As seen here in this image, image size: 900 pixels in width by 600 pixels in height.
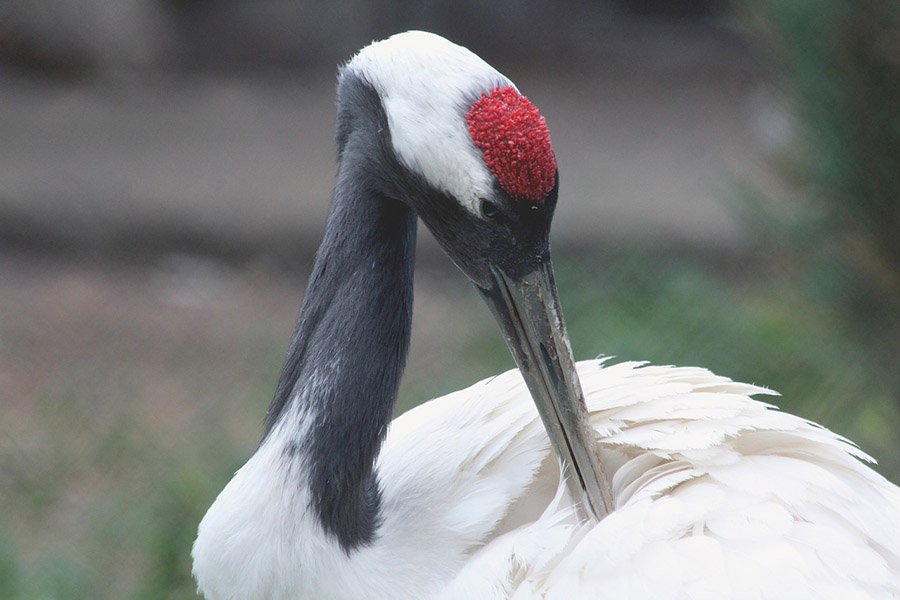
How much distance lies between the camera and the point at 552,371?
7.47 feet

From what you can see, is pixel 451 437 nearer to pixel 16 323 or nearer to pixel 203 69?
pixel 16 323

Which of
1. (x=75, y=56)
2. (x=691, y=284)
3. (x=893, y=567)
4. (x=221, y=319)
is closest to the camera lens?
(x=893, y=567)

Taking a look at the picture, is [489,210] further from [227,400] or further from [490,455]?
[227,400]

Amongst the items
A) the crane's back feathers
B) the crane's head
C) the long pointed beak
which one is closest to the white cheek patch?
the crane's head

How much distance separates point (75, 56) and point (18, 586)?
4553 millimetres

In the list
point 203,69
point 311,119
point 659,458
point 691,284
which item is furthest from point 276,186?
point 659,458

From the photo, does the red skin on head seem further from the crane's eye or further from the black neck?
the black neck

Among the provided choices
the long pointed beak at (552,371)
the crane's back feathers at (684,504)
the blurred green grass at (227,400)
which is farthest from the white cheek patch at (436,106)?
the blurred green grass at (227,400)

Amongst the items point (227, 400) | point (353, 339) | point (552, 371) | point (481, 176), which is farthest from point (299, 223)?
point (481, 176)

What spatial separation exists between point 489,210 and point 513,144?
136 millimetres

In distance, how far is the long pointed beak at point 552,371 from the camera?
224 centimetres

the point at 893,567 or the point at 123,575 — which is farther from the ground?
the point at 893,567

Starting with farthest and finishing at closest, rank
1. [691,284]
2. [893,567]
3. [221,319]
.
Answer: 1. [221,319]
2. [691,284]
3. [893,567]

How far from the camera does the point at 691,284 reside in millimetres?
5305
